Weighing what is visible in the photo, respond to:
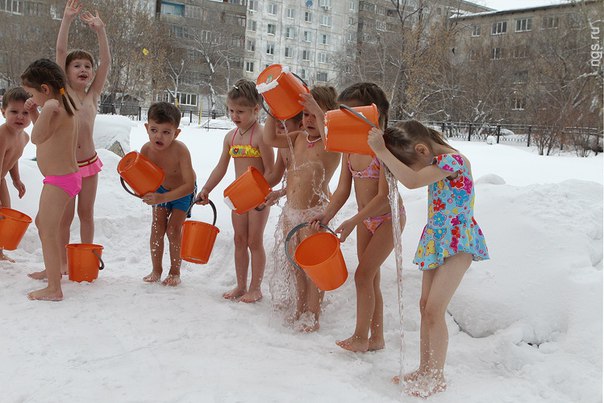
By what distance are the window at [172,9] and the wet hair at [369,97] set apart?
3762 cm

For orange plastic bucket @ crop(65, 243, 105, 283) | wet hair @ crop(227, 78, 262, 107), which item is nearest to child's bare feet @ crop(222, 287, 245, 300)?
orange plastic bucket @ crop(65, 243, 105, 283)

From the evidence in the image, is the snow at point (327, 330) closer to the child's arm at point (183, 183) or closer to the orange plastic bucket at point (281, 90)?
the child's arm at point (183, 183)

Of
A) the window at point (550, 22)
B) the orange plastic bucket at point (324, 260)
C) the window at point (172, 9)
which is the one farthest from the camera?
the window at point (172, 9)

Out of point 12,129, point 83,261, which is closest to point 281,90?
point 83,261

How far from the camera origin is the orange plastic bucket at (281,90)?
2.70 meters

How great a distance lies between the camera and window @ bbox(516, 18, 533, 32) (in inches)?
1266

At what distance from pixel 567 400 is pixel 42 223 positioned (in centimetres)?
280

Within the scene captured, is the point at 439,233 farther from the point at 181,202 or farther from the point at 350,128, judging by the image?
the point at 181,202

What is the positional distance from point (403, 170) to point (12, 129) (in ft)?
9.56

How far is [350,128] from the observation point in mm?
2318

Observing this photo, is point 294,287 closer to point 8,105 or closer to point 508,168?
point 8,105

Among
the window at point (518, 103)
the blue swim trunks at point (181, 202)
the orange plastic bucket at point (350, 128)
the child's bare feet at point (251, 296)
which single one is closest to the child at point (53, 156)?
the blue swim trunks at point (181, 202)

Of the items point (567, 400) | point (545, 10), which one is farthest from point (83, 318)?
point (545, 10)

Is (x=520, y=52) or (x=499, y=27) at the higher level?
(x=499, y=27)
